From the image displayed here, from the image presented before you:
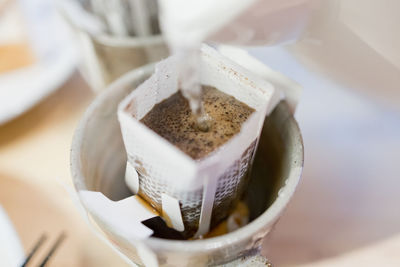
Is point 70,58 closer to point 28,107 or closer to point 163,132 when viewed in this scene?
point 28,107

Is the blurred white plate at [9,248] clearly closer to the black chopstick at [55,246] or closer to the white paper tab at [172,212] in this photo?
the black chopstick at [55,246]

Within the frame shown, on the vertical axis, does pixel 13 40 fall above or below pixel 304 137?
above

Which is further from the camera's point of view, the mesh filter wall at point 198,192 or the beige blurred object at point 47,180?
the beige blurred object at point 47,180

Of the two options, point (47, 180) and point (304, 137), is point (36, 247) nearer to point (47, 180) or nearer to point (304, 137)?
point (47, 180)

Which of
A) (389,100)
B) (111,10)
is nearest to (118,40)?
(111,10)

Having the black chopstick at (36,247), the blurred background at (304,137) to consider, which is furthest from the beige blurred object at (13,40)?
the black chopstick at (36,247)

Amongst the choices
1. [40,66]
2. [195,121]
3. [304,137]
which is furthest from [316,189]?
[40,66]
